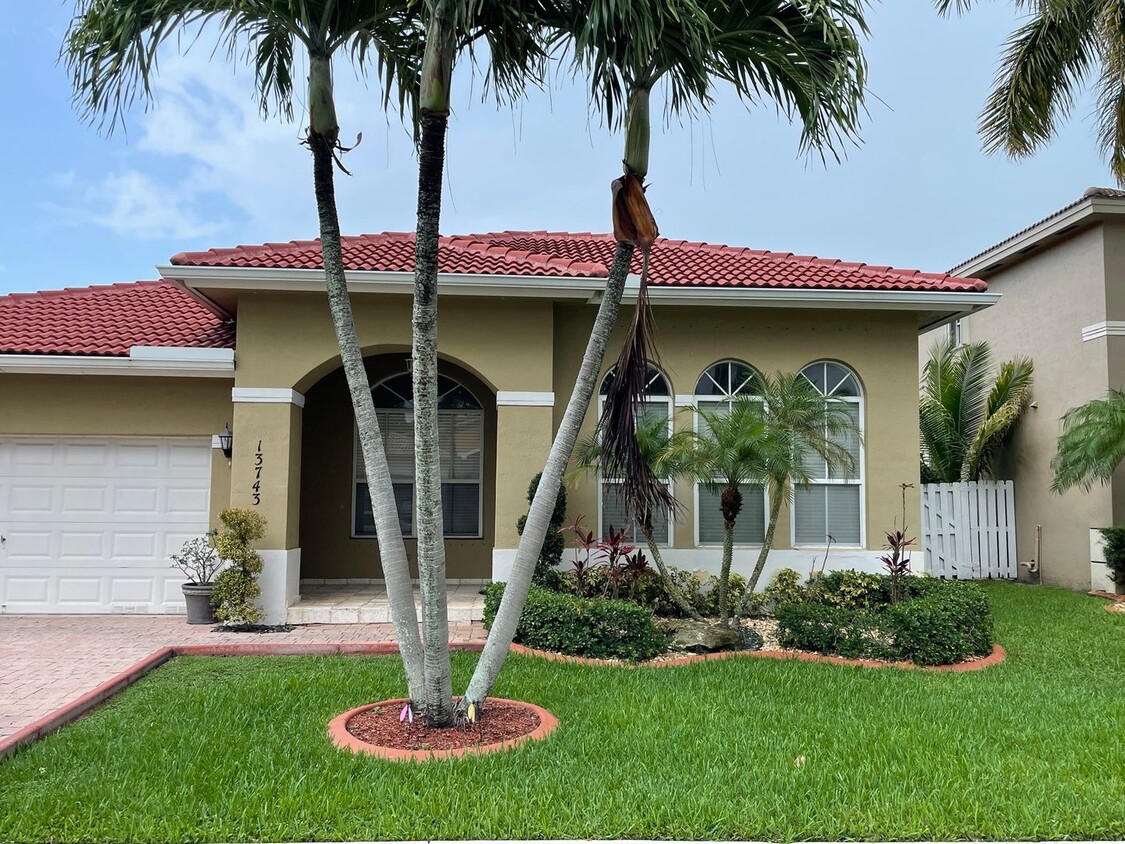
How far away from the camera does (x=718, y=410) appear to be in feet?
37.4

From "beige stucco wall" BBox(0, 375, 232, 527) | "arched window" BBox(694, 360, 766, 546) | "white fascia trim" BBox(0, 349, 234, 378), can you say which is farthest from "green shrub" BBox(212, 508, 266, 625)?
"arched window" BBox(694, 360, 766, 546)

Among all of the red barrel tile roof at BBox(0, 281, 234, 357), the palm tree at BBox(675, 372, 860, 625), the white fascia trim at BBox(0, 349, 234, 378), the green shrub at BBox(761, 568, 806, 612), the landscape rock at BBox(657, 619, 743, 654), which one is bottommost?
the landscape rock at BBox(657, 619, 743, 654)

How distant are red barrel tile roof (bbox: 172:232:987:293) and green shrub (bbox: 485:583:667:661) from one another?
4.27 meters

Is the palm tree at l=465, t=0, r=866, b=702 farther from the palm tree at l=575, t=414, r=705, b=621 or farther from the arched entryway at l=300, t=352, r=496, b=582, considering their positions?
the arched entryway at l=300, t=352, r=496, b=582

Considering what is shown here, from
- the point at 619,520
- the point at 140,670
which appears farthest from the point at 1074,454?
the point at 140,670

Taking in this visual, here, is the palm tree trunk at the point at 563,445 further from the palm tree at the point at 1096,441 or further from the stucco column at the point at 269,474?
the palm tree at the point at 1096,441

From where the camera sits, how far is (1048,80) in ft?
45.7

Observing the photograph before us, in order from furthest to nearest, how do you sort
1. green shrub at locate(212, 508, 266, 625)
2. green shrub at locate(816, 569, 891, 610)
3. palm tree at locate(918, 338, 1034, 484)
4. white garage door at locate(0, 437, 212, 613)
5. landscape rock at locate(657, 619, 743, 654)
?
palm tree at locate(918, 338, 1034, 484), white garage door at locate(0, 437, 212, 613), green shrub at locate(816, 569, 891, 610), green shrub at locate(212, 508, 266, 625), landscape rock at locate(657, 619, 743, 654)

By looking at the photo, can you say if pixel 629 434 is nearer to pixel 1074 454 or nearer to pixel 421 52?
pixel 421 52

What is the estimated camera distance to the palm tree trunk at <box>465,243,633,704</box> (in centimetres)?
607

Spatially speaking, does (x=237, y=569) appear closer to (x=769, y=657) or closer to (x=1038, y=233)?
(x=769, y=657)

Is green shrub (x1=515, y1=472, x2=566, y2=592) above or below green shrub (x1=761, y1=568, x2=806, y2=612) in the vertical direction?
above

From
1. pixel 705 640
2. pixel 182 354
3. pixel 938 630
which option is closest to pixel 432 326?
pixel 705 640

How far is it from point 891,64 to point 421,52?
3.65 metres
